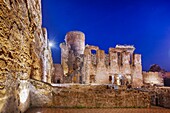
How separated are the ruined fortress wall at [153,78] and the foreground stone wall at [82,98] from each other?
18550 mm

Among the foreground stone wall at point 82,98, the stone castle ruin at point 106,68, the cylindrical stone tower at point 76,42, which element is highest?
the cylindrical stone tower at point 76,42

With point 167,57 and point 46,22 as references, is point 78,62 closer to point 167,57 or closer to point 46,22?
point 46,22

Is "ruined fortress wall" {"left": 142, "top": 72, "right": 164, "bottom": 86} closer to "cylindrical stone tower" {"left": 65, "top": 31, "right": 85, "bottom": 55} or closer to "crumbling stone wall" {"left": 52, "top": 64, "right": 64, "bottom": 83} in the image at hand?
"cylindrical stone tower" {"left": 65, "top": 31, "right": 85, "bottom": 55}

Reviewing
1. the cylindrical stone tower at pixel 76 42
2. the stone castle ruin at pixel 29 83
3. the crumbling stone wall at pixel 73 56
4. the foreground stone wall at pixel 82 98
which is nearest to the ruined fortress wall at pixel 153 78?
the crumbling stone wall at pixel 73 56

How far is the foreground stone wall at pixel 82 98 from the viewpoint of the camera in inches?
259

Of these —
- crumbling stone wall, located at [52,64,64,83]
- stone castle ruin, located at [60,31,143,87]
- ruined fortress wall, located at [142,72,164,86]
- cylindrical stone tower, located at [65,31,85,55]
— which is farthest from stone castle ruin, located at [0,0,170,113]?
cylindrical stone tower, located at [65,31,85,55]

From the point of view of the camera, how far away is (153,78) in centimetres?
2406

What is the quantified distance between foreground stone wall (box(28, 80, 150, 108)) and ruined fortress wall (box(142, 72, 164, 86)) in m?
18.5

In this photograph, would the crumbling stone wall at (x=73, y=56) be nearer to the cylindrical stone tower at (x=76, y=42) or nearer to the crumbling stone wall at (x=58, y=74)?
the cylindrical stone tower at (x=76, y=42)

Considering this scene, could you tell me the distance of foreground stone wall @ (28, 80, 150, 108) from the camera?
6566 mm

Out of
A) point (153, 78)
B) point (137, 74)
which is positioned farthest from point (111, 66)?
point (153, 78)

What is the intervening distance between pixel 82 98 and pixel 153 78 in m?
20.6

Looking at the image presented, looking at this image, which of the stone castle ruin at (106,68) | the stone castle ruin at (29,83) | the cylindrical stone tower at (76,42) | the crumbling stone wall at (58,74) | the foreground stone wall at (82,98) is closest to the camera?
the stone castle ruin at (29,83)

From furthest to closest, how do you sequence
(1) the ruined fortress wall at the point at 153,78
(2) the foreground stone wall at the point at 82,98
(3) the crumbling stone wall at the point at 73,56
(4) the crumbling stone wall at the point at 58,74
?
(4) the crumbling stone wall at the point at 58,74, (1) the ruined fortress wall at the point at 153,78, (3) the crumbling stone wall at the point at 73,56, (2) the foreground stone wall at the point at 82,98
